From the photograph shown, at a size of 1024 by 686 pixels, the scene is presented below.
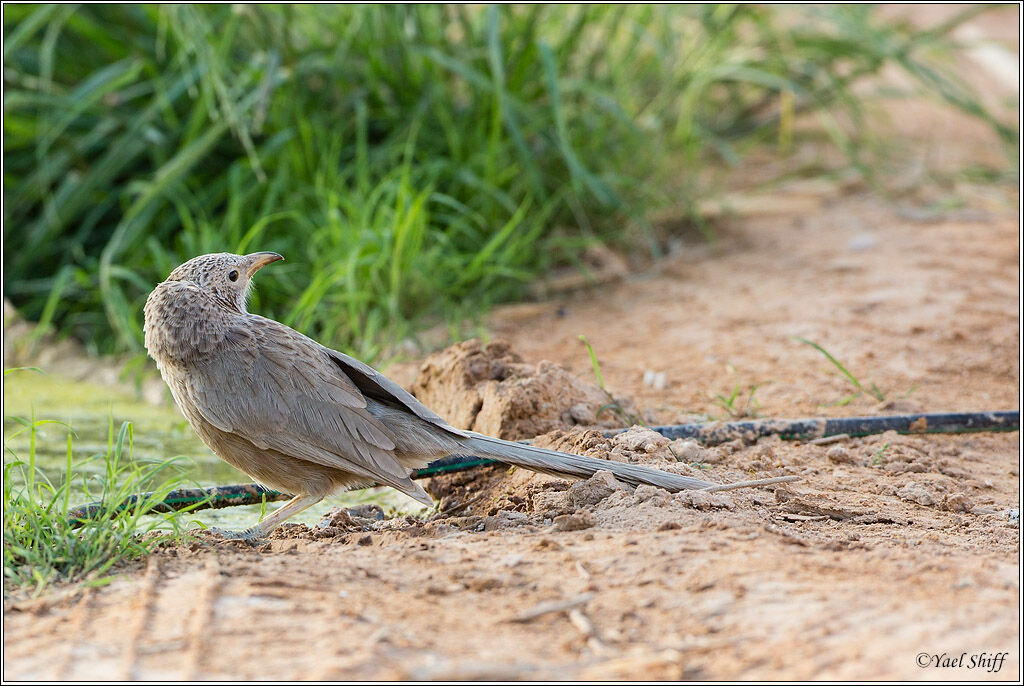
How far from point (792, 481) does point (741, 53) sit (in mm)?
4756

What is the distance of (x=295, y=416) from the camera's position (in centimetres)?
322

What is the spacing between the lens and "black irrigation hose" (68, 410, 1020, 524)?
3.59m

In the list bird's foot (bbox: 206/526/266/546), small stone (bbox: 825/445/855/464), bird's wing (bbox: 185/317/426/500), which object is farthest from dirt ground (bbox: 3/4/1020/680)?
bird's wing (bbox: 185/317/426/500)

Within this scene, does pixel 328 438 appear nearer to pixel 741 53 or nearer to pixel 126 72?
pixel 126 72

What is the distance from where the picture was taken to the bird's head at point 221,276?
11.5 feet

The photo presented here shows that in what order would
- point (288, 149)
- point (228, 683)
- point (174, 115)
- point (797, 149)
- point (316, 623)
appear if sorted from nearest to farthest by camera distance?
1. point (228, 683)
2. point (316, 623)
3. point (288, 149)
4. point (174, 115)
5. point (797, 149)

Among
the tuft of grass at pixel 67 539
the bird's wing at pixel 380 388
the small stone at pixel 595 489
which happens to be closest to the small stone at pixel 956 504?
the small stone at pixel 595 489

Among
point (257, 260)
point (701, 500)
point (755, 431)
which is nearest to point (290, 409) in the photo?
point (257, 260)

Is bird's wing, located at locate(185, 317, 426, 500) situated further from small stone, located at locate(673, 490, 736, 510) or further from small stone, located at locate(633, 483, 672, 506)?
small stone, located at locate(673, 490, 736, 510)

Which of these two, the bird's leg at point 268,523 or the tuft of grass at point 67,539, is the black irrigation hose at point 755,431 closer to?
the bird's leg at point 268,523

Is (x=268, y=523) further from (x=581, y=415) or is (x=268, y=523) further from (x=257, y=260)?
(x=581, y=415)

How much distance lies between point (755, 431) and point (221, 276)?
198cm

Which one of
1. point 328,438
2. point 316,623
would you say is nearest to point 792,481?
point 328,438

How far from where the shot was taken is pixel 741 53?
7.34m
